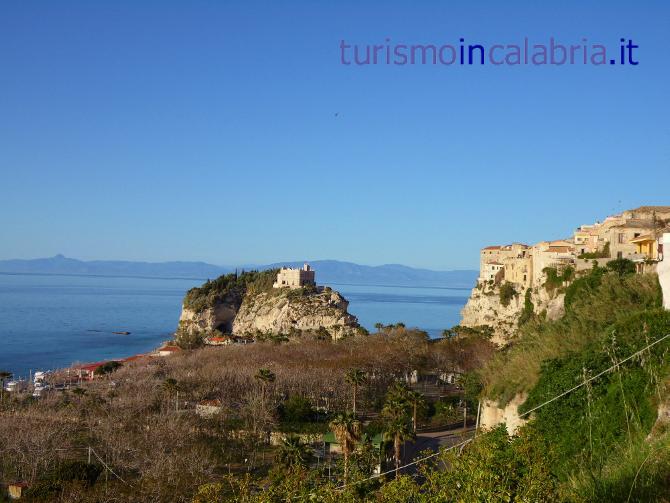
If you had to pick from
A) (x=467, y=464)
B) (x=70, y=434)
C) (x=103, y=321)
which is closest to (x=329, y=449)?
(x=70, y=434)

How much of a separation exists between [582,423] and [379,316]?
14318 cm

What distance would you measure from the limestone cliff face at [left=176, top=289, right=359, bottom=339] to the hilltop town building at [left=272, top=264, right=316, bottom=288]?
3159mm

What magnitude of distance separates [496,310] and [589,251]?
13.7 m

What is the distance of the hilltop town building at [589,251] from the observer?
113 feet

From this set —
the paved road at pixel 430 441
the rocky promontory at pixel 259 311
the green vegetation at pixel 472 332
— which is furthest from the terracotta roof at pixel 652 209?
the rocky promontory at pixel 259 311

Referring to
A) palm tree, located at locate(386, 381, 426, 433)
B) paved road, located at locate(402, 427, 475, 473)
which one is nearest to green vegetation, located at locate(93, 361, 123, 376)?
palm tree, located at locate(386, 381, 426, 433)

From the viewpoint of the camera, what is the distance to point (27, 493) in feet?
73.4

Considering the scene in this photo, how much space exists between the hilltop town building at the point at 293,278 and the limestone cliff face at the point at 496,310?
35718 mm

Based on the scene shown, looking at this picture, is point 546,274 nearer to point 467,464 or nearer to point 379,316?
point 467,464

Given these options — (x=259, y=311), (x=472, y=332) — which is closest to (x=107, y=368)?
(x=472, y=332)

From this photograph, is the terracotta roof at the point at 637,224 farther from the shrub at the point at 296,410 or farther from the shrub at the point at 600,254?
the shrub at the point at 296,410

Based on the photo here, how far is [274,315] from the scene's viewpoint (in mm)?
84250

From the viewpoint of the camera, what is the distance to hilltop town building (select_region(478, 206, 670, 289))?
34.4m

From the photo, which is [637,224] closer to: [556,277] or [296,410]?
[556,277]
